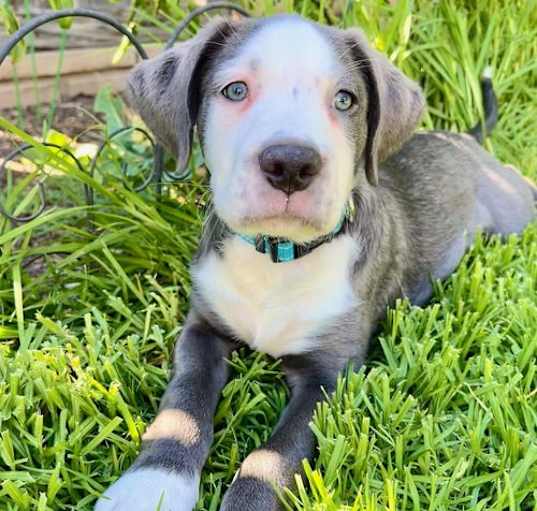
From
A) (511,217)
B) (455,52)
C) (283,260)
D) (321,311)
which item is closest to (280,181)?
(283,260)

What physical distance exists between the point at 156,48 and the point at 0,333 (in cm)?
295

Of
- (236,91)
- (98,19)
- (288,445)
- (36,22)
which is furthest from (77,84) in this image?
(288,445)

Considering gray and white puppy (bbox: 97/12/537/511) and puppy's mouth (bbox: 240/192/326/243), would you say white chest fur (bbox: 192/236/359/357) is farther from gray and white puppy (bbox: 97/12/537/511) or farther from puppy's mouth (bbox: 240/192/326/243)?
puppy's mouth (bbox: 240/192/326/243)

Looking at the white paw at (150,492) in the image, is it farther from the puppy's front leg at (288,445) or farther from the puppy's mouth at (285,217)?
the puppy's mouth at (285,217)

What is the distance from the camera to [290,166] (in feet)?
6.79

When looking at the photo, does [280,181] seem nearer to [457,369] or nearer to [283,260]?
[283,260]

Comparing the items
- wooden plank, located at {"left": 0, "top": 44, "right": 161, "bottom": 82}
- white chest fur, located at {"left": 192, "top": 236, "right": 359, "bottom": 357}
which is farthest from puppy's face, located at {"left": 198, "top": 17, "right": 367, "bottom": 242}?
wooden plank, located at {"left": 0, "top": 44, "right": 161, "bottom": 82}

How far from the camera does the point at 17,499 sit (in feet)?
6.74

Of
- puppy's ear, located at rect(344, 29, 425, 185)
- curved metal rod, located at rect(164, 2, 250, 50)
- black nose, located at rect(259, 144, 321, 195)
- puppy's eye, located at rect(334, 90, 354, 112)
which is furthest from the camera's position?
curved metal rod, located at rect(164, 2, 250, 50)

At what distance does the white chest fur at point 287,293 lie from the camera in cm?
275

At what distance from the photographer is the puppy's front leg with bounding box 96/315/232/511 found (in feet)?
6.95

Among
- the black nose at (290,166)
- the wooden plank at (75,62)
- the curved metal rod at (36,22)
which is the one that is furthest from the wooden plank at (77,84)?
the black nose at (290,166)

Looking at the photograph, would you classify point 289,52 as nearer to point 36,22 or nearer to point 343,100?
point 343,100

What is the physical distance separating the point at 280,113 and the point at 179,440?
1088 mm
